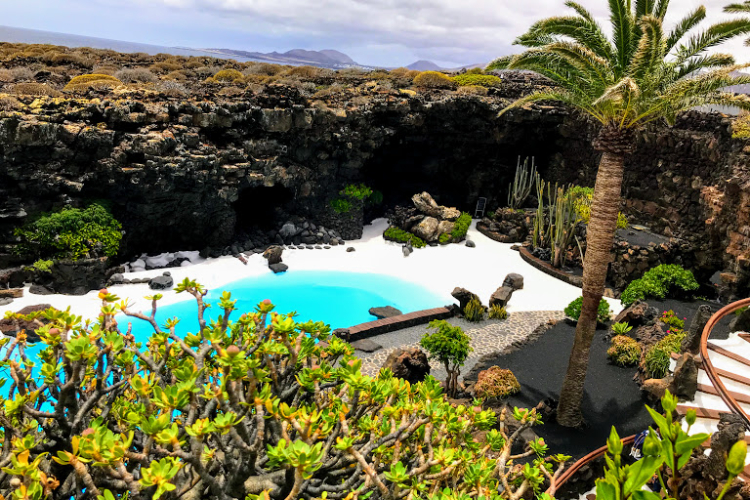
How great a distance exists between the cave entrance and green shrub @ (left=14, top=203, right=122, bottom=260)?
6.92 meters

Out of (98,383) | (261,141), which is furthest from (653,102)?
(261,141)

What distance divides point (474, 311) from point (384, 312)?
3376 millimetres

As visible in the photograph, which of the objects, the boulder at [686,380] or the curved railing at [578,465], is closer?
Answer: the curved railing at [578,465]

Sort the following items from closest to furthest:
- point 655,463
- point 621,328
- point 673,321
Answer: point 655,463, point 621,328, point 673,321

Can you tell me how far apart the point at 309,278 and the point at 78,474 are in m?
18.0

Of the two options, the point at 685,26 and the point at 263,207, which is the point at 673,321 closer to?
the point at 685,26

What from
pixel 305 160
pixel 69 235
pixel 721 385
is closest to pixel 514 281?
pixel 305 160

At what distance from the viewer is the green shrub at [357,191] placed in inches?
1002

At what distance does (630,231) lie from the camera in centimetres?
2219

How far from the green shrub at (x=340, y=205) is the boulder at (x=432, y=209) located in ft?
13.0

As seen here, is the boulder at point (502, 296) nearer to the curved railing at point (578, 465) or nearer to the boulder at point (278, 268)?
the curved railing at point (578, 465)

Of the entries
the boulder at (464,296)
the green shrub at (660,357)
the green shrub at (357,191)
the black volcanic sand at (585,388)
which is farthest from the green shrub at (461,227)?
the green shrub at (660,357)

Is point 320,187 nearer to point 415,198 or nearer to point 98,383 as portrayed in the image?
point 415,198

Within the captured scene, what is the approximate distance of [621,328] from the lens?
48.5 ft
